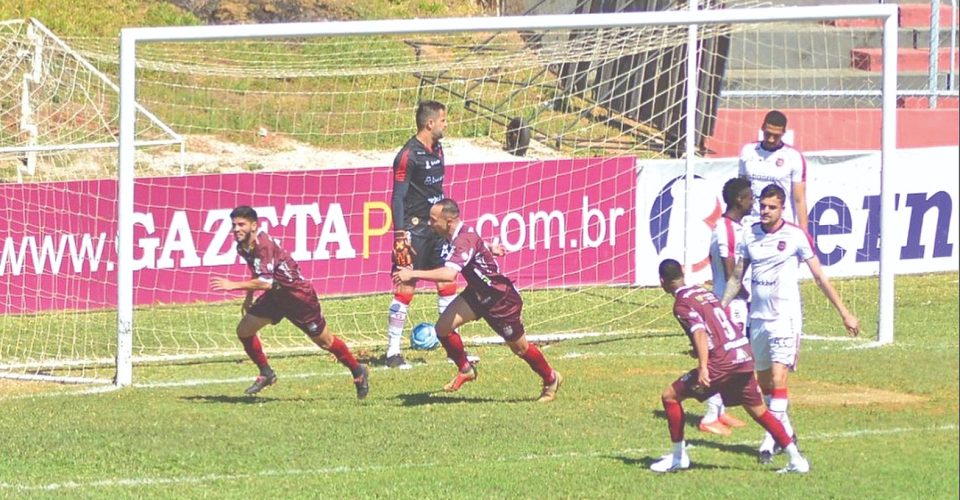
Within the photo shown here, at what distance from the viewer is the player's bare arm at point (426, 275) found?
11.6 meters

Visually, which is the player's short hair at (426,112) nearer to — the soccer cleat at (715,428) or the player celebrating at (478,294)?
the player celebrating at (478,294)

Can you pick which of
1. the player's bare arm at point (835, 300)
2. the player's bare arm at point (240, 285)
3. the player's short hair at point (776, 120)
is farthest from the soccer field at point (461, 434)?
the player's short hair at point (776, 120)

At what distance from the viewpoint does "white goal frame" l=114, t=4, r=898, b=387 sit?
13039 millimetres

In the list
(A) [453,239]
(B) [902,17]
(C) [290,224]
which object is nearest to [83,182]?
(C) [290,224]

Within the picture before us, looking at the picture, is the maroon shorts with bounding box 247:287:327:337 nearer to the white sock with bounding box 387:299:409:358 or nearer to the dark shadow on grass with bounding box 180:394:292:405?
the dark shadow on grass with bounding box 180:394:292:405

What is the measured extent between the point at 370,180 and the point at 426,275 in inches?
289

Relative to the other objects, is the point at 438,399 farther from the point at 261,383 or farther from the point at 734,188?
the point at 734,188

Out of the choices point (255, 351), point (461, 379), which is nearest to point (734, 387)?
point (461, 379)

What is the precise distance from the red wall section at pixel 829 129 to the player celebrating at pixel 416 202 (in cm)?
881

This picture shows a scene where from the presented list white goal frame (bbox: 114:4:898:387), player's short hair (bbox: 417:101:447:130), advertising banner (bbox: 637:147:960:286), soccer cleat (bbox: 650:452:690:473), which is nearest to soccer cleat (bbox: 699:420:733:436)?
soccer cleat (bbox: 650:452:690:473)

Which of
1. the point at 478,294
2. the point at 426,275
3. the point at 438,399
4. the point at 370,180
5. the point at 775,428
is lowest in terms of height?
the point at 438,399

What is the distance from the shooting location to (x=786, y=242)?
33.0 feet

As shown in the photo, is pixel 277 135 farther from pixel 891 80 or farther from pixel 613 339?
pixel 891 80

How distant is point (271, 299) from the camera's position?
1209 cm
